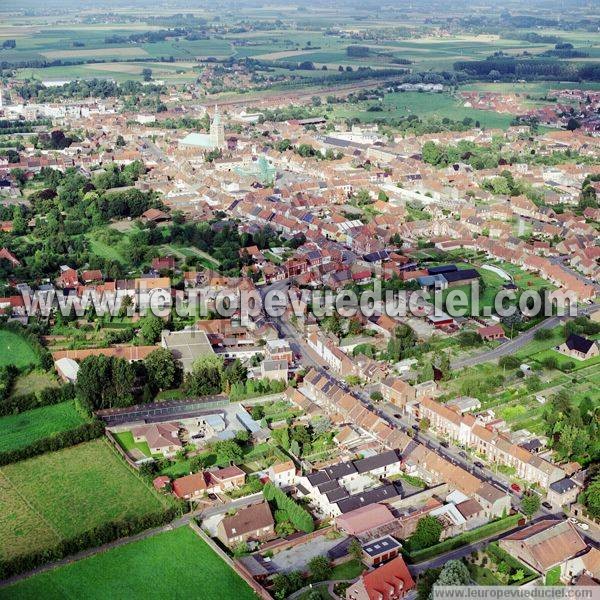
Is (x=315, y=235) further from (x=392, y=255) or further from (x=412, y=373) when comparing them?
(x=412, y=373)

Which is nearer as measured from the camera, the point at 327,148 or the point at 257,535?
the point at 257,535

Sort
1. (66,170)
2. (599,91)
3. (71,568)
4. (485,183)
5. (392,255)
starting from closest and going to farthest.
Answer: (71,568)
(392,255)
(485,183)
(66,170)
(599,91)

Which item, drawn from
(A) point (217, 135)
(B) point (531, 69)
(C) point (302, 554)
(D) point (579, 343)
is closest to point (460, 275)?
(D) point (579, 343)

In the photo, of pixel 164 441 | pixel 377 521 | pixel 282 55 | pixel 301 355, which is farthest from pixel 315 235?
pixel 282 55

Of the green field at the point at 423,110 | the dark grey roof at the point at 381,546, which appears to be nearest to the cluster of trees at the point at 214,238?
the dark grey roof at the point at 381,546

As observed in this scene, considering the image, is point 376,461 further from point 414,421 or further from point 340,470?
point 414,421

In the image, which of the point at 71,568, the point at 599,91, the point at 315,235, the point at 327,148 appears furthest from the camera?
the point at 599,91

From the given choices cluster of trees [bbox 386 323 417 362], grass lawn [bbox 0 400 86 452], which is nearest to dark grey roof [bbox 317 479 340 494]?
grass lawn [bbox 0 400 86 452]
